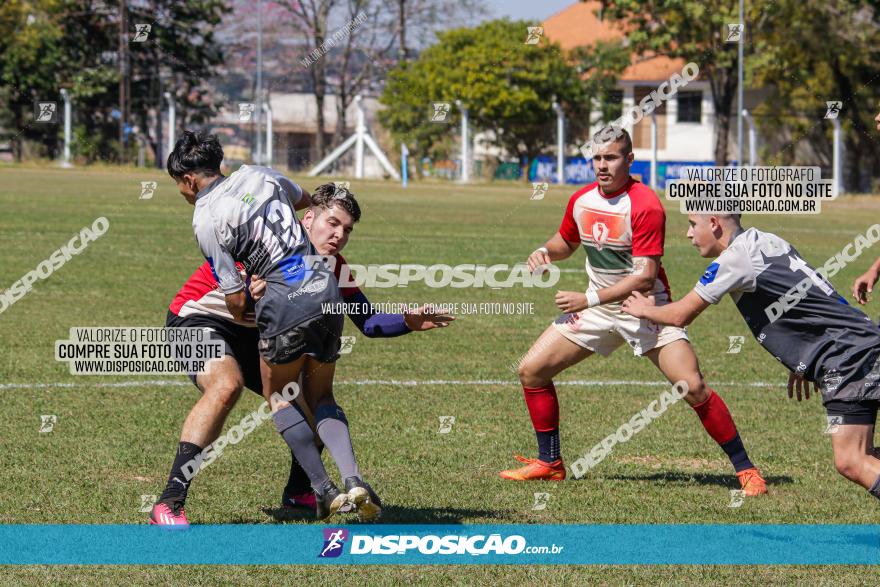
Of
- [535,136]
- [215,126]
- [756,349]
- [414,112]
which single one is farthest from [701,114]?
[756,349]

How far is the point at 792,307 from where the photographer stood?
6.31 m

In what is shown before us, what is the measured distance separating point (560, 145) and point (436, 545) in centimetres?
3861

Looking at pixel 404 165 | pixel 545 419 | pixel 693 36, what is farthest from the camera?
pixel 693 36

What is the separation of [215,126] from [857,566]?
141 ft

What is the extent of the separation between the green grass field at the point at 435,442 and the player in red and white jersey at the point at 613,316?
280 mm

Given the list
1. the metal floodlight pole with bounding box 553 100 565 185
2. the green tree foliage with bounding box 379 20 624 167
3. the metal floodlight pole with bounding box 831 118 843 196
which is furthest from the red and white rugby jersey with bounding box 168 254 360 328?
the metal floodlight pole with bounding box 831 118 843 196

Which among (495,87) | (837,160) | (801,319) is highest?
(495,87)

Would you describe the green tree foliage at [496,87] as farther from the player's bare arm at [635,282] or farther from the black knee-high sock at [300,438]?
the black knee-high sock at [300,438]

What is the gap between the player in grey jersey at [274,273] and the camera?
6.04m

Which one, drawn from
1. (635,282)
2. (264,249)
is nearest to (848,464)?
(635,282)

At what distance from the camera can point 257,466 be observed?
7.83 meters

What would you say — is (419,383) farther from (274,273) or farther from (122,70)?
(122,70)

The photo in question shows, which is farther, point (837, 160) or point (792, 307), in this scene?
point (837, 160)

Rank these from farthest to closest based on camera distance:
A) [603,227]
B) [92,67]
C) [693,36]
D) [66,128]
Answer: [92,67] → [66,128] → [693,36] → [603,227]
